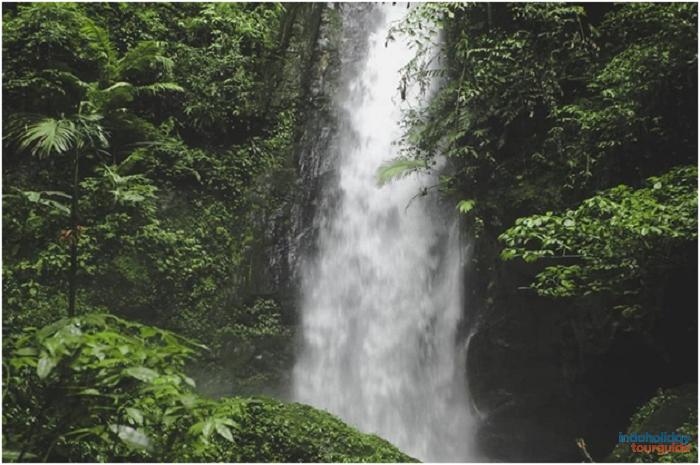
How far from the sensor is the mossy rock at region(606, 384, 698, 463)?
3989 millimetres

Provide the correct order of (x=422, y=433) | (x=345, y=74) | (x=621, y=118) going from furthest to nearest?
(x=345, y=74) < (x=422, y=433) < (x=621, y=118)

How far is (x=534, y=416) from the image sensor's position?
6582mm

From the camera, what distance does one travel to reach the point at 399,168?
7.00 metres

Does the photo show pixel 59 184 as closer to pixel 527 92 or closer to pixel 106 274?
pixel 106 274

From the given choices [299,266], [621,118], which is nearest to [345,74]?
[299,266]

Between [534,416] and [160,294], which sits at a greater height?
[160,294]

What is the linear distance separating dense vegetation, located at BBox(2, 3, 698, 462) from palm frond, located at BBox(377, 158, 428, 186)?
5 cm

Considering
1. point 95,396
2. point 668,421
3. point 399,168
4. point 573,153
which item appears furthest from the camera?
point 399,168

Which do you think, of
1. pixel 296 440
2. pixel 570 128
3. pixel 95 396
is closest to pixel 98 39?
pixel 296 440

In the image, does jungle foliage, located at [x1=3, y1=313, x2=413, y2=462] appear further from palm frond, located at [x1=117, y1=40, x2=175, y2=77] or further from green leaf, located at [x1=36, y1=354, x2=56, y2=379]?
palm frond, located at [x1=117, y1=40, x2=175, y2=77]

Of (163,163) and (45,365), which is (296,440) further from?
(163,163)

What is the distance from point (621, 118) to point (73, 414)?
5.19 m

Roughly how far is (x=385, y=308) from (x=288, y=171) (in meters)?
2.33

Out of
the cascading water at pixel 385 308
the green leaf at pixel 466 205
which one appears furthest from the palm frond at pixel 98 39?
the green leaf at pixel 466 205
